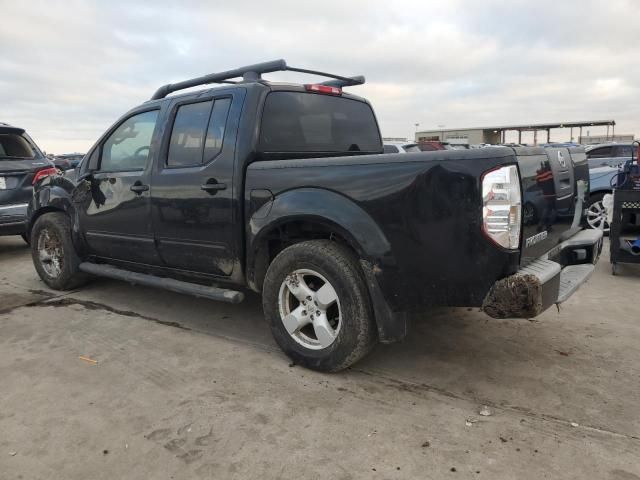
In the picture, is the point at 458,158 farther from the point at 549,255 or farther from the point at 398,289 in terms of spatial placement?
the point at 549,255

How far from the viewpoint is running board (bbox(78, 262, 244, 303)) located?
360cm

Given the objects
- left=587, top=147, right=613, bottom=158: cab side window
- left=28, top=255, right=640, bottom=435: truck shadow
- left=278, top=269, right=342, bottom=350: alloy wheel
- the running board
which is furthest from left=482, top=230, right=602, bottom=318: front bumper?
left=587, top=147, right=613, bottom=158: cab side window

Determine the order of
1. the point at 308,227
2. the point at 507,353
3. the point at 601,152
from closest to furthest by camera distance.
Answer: the point at 308,227 < the point at 507,353 < the point at 601,152

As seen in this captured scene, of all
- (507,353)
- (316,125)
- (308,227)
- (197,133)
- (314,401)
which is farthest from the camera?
(316,125)

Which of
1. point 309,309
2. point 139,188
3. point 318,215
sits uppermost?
point 139,188

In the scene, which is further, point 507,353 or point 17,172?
point 17,172

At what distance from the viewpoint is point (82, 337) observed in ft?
12.9

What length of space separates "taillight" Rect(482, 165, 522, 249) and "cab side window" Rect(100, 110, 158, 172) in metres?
2.83

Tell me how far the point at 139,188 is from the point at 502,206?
9.52 ft

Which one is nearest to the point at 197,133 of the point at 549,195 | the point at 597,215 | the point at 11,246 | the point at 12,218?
the point at 549,195

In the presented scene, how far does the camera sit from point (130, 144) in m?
4.38

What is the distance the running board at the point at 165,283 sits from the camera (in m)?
3.60

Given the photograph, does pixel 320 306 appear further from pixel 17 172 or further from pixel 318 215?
pixel 17 172

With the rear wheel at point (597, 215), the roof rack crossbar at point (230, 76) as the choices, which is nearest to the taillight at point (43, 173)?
the roof rack crossbar at point (230, 76)
